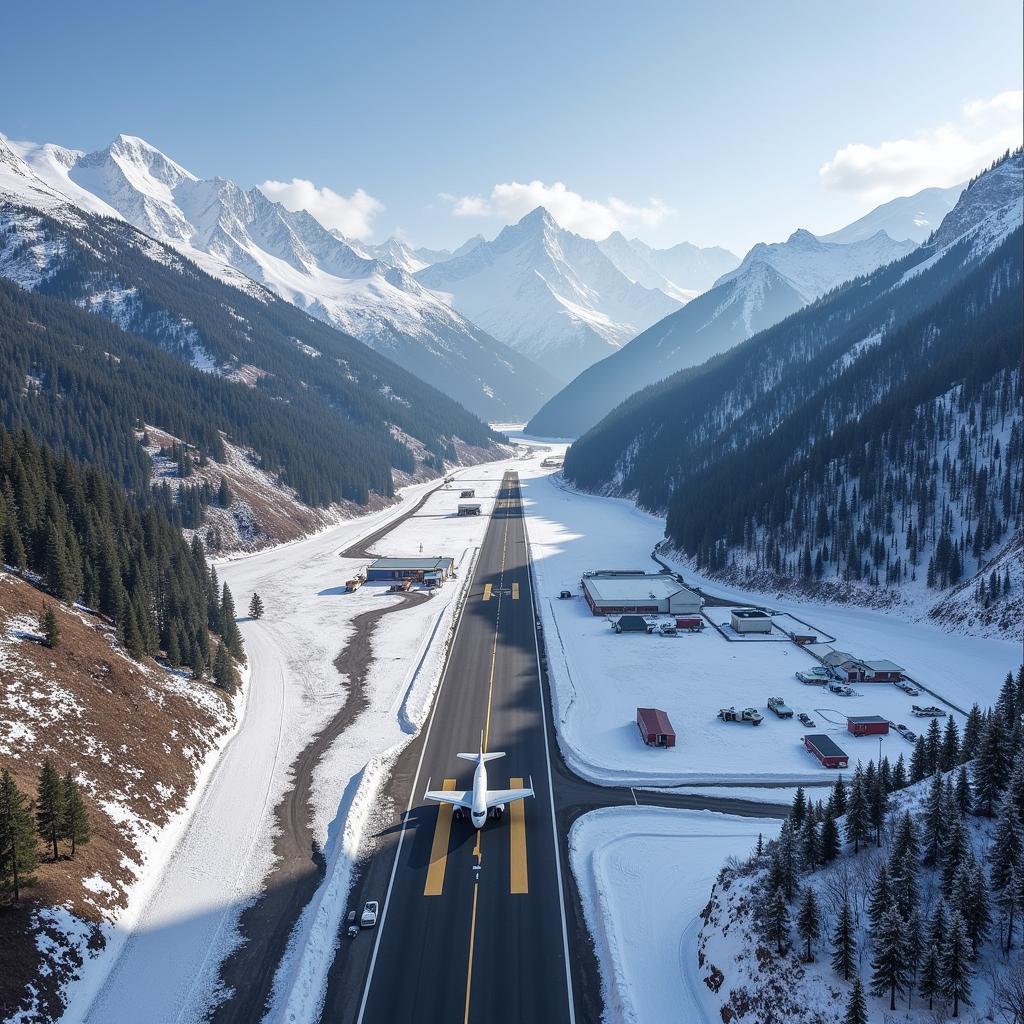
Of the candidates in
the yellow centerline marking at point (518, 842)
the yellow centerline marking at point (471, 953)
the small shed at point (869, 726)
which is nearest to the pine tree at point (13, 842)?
the yellow centerline marking at point (471, 953)

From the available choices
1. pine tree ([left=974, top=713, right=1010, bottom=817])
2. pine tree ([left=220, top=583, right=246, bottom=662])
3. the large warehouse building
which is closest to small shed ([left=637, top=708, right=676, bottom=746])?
pine tree ([left=974, top=713, right=1010, bottom=817])

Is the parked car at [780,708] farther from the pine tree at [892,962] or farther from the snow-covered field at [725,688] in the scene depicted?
the pine tree at [892,962]

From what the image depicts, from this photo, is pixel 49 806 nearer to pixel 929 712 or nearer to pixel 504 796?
pixel 504 796

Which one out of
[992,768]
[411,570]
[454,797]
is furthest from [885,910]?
[411,570]

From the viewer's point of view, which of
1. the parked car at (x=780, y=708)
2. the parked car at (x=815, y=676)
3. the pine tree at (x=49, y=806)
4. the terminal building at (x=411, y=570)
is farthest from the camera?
the terminal building at (x=411, y=570)

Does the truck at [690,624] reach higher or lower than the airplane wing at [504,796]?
lower

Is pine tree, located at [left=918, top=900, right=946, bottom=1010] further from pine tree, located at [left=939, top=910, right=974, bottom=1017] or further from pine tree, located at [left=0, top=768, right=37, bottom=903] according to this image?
pine tree, located at [left=0, top=768, right=37, bottom=903]

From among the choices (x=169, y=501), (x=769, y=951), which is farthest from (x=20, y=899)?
(x=169, y=501)
